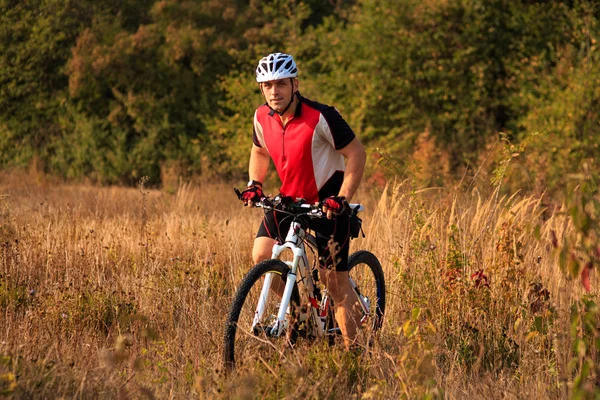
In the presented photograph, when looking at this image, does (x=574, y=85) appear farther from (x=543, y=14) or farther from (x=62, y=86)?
(x=62, y=86)

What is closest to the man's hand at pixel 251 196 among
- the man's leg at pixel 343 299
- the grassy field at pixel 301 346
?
the man's leg at pixel 343 299

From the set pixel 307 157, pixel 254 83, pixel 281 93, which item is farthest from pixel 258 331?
pixel 254 83

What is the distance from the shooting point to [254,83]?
19.5 metres

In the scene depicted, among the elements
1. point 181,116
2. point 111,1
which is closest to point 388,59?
point 181,116

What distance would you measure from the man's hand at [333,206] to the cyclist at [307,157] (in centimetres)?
16

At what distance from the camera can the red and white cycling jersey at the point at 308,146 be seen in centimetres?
517

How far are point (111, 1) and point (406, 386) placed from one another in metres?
18.5

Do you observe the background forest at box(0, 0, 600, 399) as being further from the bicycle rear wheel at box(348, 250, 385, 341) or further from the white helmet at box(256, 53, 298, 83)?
the white helmet at box(256, 53, 298, 83)

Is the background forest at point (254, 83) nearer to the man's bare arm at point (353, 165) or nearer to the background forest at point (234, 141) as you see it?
the background forest at point (234, 141)

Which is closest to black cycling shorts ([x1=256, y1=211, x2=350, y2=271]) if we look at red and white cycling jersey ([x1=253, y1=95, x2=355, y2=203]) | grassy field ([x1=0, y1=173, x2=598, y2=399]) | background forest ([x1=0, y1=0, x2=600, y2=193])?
red and white cycling jersey ([x1=253, y1=95, x2=355, y2=203])

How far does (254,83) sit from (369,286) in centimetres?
1323

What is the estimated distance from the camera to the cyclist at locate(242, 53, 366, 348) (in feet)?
16.9

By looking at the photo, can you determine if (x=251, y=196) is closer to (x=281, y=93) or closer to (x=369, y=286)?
(x=281, y=93)

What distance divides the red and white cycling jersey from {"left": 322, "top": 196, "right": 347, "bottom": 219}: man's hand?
41 cm
